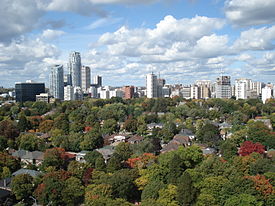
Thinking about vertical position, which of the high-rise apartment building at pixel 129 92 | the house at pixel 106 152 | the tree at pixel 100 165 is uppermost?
the high-rise apartment building at pixel 129 92

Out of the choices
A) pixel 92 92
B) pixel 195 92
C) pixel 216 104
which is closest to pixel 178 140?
Result: pixel 216 104

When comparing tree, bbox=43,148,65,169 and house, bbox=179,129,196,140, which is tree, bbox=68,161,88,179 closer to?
tree, bbox=43,148,65,169

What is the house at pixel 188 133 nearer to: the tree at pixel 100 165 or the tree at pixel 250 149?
A: the tree at pixel 250 149

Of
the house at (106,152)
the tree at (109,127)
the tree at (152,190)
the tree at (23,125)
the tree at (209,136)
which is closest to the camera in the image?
the tree at (152,190)

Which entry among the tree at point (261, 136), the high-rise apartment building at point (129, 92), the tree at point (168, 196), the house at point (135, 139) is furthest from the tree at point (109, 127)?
the high-rise apartment building at point (129, 92)

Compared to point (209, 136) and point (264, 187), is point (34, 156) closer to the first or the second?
point (209, 136)

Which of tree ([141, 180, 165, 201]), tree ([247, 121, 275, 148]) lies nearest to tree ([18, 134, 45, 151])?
tree ([141, 180, 165, 201])

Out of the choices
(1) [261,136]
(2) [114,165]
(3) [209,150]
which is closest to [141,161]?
(2) [114,165]
